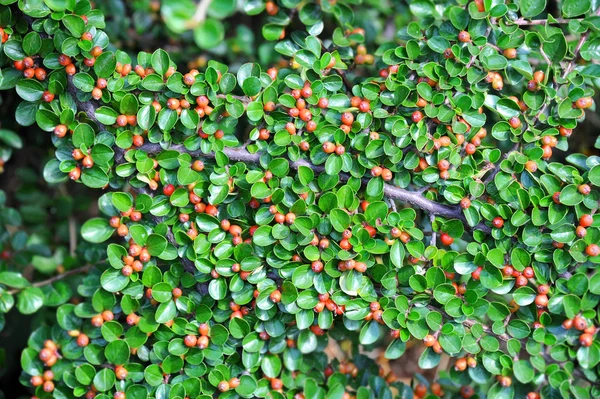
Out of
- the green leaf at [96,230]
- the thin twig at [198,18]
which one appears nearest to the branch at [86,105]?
the green leaf at [96,230]

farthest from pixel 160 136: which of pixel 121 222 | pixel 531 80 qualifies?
pixel 531 80

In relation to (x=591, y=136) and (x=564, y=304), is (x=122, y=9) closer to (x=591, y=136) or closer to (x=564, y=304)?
(x=564, y=304)

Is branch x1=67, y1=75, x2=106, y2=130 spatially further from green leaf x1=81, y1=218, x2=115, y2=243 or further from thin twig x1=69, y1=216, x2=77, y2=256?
thin twig x1=69, y1=216, x2=77, y2=256

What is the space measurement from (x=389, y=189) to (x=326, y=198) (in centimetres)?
19

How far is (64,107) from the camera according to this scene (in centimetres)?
161

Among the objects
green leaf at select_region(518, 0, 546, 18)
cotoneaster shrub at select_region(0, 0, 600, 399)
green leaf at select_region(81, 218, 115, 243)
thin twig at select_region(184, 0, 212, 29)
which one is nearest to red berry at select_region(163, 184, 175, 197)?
cotoneaster shrub at select_region(0, 0, 600, 399)

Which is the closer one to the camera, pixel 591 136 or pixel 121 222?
pixel 121 222

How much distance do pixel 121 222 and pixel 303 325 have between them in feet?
1.88

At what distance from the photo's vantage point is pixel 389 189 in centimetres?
166

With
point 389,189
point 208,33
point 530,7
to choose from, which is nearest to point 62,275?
point 389,189

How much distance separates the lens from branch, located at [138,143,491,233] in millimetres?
1636

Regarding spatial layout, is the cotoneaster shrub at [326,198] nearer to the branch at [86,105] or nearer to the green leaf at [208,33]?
the branch at [86,105]

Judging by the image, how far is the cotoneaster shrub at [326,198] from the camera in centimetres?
158

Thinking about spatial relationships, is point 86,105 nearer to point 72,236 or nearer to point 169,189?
point 169,189
